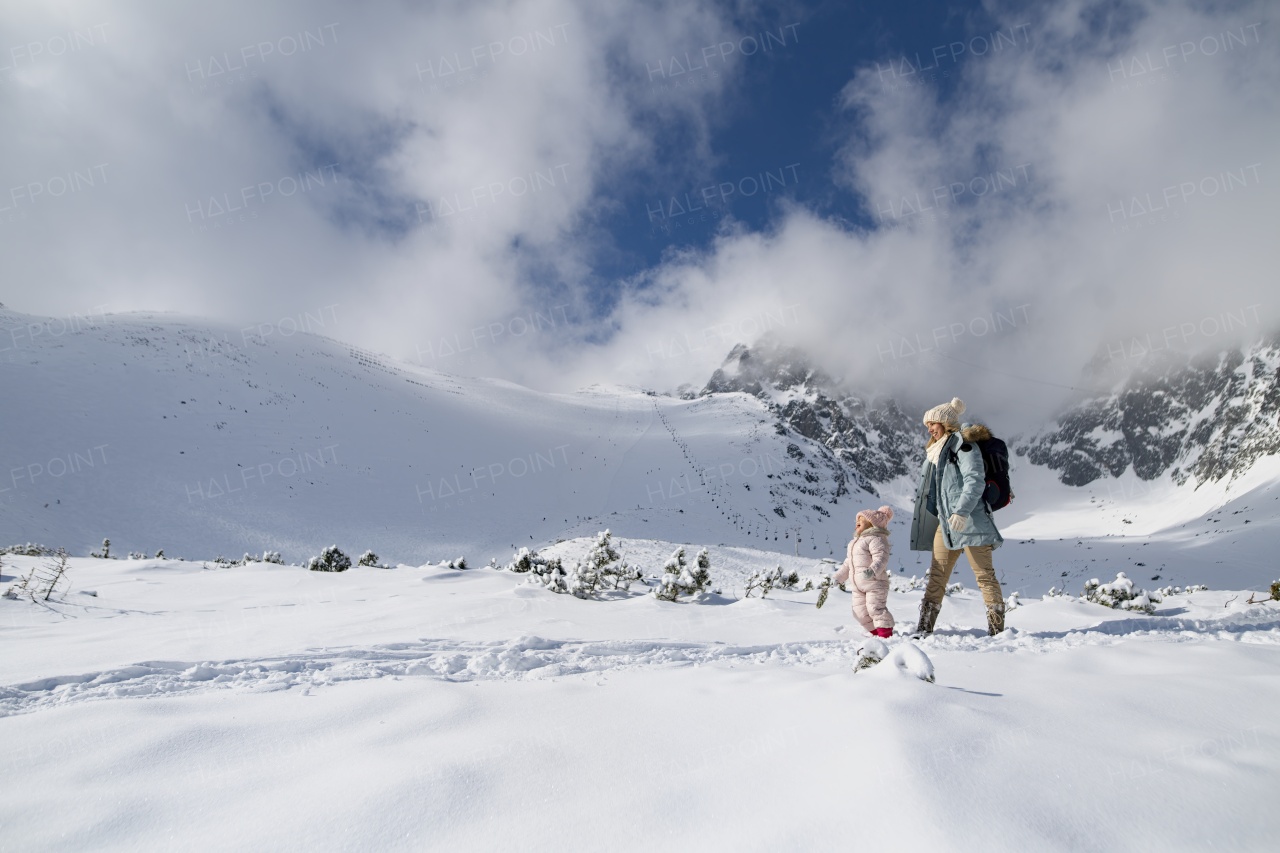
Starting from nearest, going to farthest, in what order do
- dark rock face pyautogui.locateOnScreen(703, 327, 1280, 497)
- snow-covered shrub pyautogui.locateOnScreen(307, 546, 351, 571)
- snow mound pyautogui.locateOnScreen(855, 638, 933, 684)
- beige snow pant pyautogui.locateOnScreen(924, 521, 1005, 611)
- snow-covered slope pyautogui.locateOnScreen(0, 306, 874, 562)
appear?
snow mound pyautogui.locateOnScreen(855, 638, 933, 684)
beige snow pant pyautogui.locateOnScreen(924, 521, 1005, 611)
snow-covered shrub pyautogui.locateOnScreen(307, 546, 351, 571)
snow-covered slope pyautogui.locateOnScreen(0, 306, 874, 562)
dark rock face pyautogui.locateOnScreen(703, 327, 1280, 497)

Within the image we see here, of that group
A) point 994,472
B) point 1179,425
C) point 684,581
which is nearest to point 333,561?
point 684,581

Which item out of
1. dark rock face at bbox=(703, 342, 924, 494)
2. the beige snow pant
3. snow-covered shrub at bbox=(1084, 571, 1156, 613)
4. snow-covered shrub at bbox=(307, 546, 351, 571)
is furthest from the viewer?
dark rock face at bbox=(703, 342, 924, 494)

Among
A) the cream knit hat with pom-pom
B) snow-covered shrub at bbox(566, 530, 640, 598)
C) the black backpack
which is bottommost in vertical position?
snow-covered shrub at bbox(566, 530, 640, 598)

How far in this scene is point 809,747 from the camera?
7.04 feet

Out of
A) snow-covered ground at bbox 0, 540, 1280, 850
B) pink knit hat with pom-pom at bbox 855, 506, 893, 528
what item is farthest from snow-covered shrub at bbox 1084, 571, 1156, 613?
pink knit hat with pom-pom at bbox 855, 506, 893, 528

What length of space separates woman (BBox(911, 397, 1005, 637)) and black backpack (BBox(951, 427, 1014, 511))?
71mm

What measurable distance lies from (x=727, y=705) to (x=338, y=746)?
194 cm

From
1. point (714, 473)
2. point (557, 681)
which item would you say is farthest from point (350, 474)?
point (557, 681)

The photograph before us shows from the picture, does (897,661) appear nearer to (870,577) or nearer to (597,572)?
(870,577)

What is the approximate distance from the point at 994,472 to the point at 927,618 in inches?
64.4

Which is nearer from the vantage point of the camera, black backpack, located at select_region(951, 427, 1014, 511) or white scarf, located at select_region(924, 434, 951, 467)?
black backpack, located at select_region(951, 427, 1014, 511)

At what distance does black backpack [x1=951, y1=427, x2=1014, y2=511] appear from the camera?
17.0 feet

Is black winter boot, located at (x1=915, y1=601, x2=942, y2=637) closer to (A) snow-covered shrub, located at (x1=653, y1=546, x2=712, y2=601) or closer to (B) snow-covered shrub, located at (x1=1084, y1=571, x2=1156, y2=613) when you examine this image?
(B) snow-covered shrub, located at (x1=1084, y1=571, x2=1156, y2=613)

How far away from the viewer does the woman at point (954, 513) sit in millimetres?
4984
